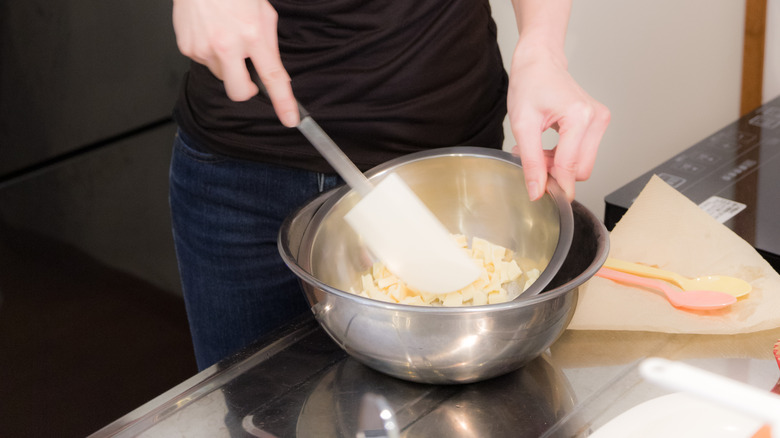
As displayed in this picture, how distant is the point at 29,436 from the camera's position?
1542mm

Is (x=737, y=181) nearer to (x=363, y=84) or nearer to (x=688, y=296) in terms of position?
(x=688, y=296)

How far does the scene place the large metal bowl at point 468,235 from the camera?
63 cm

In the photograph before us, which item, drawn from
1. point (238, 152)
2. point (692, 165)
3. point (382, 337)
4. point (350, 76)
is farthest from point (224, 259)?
point (692, 165)

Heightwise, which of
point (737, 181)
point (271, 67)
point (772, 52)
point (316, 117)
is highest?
point (271, 67)

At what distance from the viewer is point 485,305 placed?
2.03 ft

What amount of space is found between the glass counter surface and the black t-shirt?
272 mm

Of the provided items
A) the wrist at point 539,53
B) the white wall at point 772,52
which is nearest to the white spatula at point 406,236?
the wrist at point 539,53

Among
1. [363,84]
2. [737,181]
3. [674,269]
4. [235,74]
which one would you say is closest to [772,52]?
[737,181]

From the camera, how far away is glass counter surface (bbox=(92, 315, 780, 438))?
2.21 ft

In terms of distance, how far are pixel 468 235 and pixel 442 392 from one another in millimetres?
263

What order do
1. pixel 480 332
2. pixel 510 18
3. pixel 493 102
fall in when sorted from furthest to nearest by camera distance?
pixel 510 18 → pixel 493 102 → pixel 480 332

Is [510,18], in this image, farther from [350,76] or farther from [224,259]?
[224,259]

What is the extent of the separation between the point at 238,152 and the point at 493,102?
1.11 feet

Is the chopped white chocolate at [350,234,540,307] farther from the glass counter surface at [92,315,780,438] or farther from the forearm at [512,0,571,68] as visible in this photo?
the forearm at [512,0,571,68]
